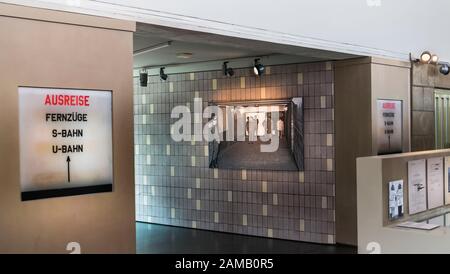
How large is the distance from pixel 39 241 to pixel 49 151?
0.63 meters

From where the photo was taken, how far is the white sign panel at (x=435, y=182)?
16.6 feet

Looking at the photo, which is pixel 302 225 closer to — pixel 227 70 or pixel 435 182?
pixel 227 70

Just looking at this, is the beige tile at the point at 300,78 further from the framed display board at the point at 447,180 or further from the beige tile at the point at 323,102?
the framed display board at the point at 447,180

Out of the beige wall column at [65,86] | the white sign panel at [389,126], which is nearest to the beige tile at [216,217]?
the white sign panel at [389,126]

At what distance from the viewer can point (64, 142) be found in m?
3.99

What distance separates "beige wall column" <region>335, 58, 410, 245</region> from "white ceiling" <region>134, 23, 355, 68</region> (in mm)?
329

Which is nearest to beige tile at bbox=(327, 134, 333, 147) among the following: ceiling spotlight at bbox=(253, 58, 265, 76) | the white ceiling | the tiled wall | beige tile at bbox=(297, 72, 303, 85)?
the tiled wall

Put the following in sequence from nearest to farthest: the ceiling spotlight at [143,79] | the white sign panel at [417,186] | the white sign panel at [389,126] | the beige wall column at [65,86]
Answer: the beige wall column at [65,86]
the white sign panel at [417,186]
the white sign panel at [389,126]
the ceiling spotlight at [143,79]

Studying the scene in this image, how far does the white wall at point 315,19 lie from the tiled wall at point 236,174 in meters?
0.85

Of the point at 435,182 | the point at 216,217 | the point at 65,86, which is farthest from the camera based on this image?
the point at 216,217

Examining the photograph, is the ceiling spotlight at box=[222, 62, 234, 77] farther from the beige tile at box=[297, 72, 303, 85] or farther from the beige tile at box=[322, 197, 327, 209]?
the beige tile at box=[322, 197, 327, 209]

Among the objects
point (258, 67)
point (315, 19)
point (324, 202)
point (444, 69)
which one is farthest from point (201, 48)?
point (444, 69)

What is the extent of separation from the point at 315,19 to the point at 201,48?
4.84ft

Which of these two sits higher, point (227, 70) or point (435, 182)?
point (227, 70)
